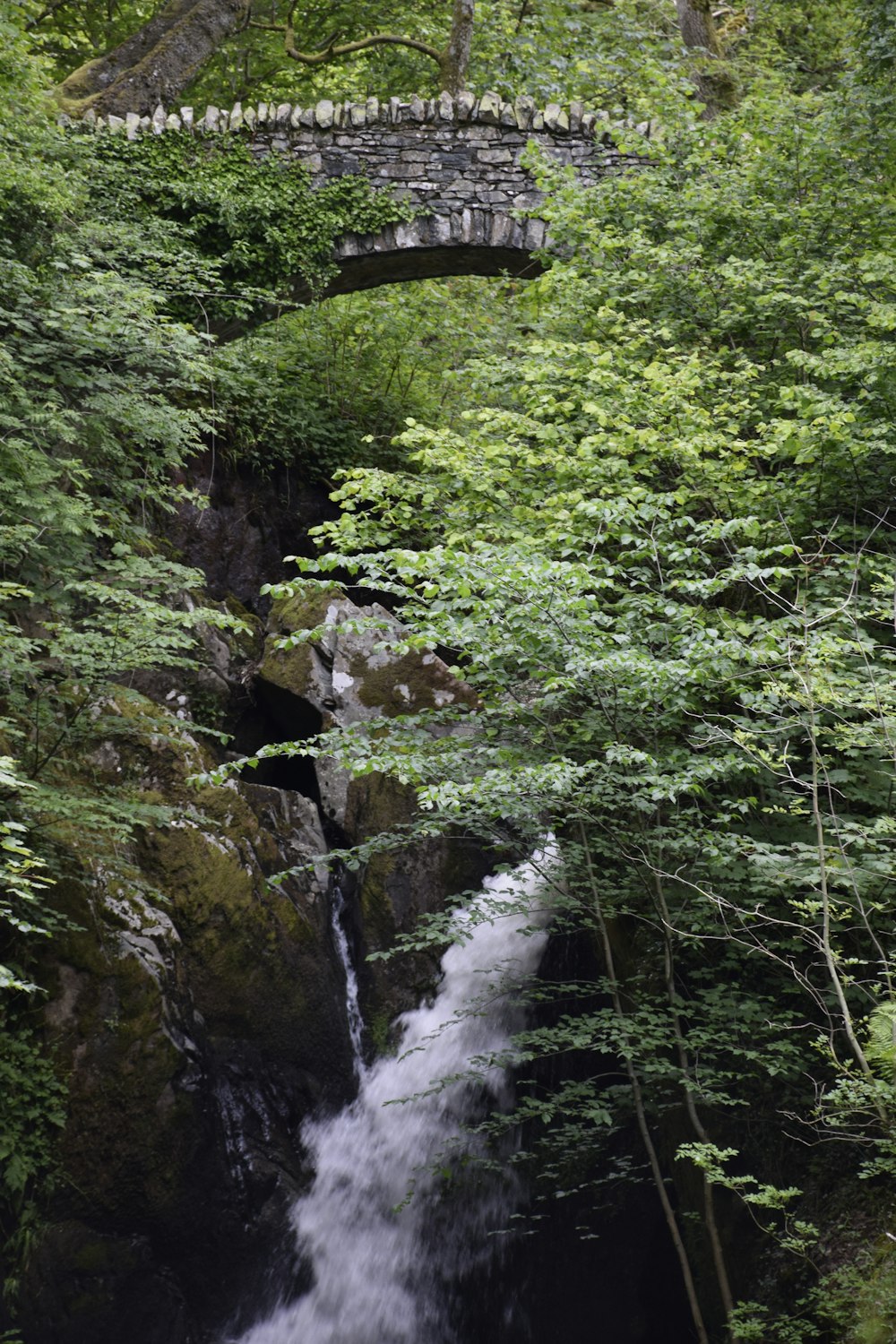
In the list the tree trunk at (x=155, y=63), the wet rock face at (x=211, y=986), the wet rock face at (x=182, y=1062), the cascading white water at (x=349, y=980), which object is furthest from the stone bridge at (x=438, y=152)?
the cascading white water at (x=349, y=980)

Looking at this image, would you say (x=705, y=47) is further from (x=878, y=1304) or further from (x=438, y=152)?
(x=878, y=1304)

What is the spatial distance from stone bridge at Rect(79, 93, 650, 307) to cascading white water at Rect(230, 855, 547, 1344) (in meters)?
6.39

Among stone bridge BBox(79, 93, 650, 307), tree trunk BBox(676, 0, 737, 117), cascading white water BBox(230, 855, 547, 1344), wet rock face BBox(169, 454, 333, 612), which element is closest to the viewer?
cascading white water BBox(230, 855, 547, 1344)

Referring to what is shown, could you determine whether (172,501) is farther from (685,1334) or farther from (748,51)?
(748,51)

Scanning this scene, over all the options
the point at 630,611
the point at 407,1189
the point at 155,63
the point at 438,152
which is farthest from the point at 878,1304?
the point at 155,63

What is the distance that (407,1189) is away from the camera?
552 centimetres

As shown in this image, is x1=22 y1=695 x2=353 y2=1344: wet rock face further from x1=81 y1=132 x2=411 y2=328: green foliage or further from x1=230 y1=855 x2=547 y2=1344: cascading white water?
x1=81 y1=132 x2=411 y2=328: green foliage

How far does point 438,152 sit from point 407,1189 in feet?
29.3

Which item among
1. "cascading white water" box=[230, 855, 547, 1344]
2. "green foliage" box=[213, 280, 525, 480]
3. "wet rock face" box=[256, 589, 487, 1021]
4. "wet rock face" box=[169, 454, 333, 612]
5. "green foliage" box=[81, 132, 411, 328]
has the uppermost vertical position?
"green foliage" box=[81, 132, 411, 328]

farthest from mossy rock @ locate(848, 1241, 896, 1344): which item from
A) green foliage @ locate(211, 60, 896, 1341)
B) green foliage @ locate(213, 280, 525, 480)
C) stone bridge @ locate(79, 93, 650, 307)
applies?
stone bridge @ locate(79, 93, 650, 307)

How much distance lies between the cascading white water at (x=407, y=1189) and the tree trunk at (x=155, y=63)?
8.93 m

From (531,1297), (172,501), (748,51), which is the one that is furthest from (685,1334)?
(748,51)

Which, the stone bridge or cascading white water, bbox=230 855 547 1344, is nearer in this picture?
cascading white water, bbox=230 855 547 1344

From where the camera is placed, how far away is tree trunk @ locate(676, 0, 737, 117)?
38.5 ft
